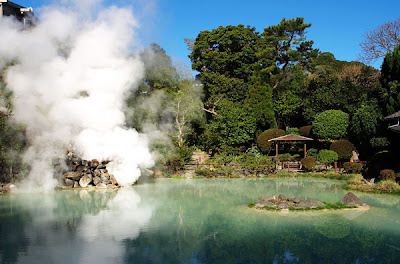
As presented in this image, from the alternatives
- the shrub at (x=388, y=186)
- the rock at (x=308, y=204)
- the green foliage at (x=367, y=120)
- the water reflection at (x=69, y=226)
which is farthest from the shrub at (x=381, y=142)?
the water reflection at (x=69, y=226)

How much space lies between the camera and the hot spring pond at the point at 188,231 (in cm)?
611

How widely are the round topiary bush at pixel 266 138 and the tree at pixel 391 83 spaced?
235 inches

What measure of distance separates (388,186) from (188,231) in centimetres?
773

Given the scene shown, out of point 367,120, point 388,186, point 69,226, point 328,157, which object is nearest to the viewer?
point 69,226

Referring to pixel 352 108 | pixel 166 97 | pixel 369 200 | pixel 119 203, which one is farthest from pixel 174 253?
pixel 352 108

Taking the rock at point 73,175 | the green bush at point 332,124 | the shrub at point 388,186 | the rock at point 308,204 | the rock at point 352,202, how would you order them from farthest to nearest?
the green bush at point 332,124
the rock at point 73,175
the shrub at point 388,186
the rock at point 352,202
the rock at point 308,204

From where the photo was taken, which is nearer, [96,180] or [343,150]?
[96,180]

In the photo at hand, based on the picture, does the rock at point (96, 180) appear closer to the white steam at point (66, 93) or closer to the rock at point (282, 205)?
the white steam at point (66, 93)

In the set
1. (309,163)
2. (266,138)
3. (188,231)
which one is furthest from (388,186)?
(266,138)

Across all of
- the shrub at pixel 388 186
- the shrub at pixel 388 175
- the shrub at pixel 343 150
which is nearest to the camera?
the shrub at pixel 388 186

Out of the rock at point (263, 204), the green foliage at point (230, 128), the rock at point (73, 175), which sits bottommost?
the rock at point (263, 204)

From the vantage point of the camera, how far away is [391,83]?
17281 mm

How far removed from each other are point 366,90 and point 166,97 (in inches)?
448

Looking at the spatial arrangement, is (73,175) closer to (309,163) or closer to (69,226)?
(69,226)
